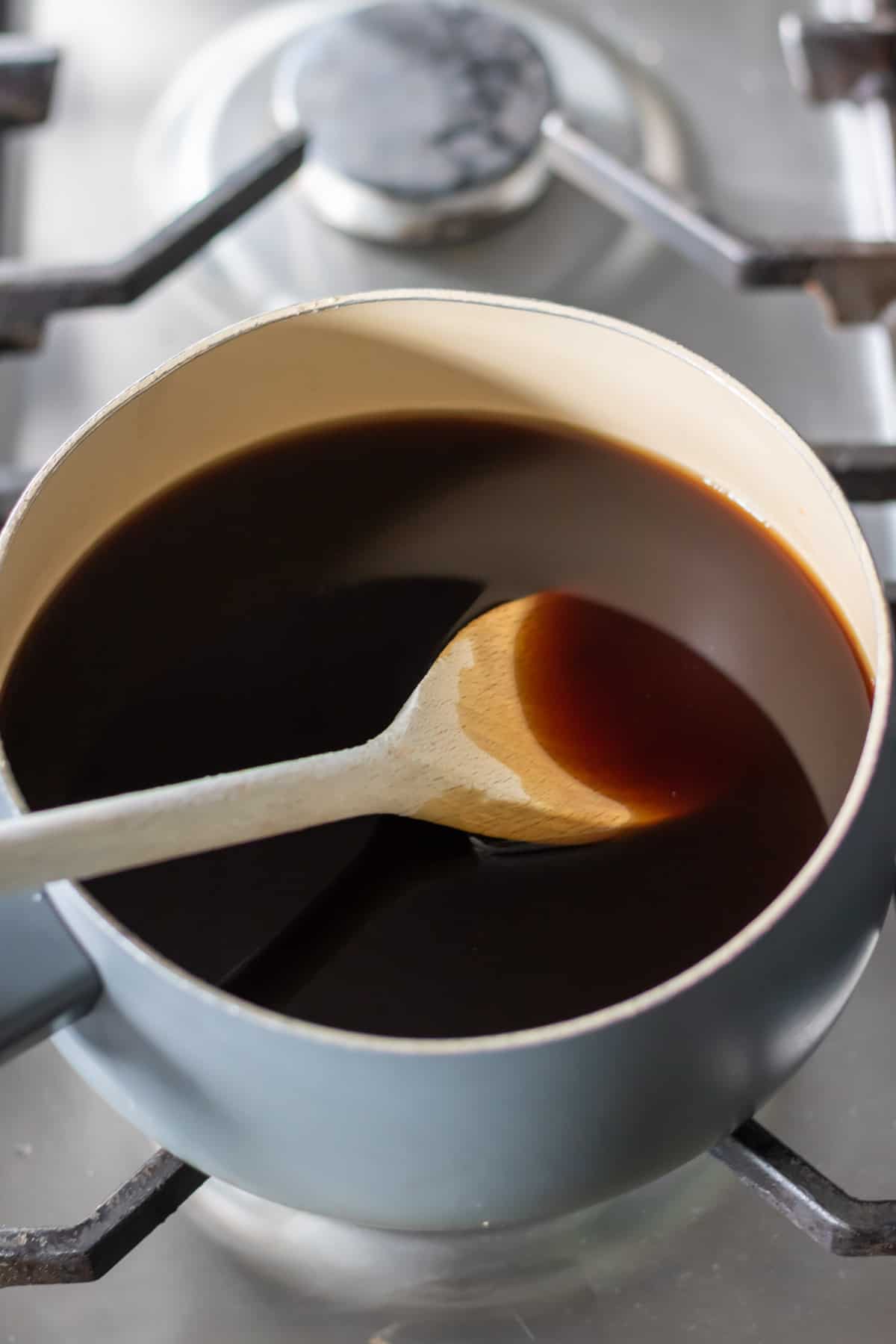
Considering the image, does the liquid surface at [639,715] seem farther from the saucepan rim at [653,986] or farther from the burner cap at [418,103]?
the burner cap at [418,103]

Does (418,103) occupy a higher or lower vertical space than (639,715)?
higher

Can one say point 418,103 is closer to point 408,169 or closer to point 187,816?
point 408,169

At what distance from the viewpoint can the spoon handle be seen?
1.15 feet

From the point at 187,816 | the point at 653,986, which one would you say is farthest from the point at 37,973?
the point at 653,986

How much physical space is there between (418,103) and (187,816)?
0.42 metres

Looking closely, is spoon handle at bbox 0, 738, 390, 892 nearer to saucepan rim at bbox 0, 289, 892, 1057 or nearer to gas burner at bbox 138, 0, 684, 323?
saucepan rim at bbox 0, 289, 892, 1057

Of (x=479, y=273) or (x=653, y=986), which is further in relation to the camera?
(x=479, y=273)

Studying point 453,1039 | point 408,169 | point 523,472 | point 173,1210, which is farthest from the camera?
point 408,169

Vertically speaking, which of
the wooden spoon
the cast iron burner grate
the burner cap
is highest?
the burner cap

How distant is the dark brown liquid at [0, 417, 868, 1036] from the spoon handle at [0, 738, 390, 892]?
5 centimetres

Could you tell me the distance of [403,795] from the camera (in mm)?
450

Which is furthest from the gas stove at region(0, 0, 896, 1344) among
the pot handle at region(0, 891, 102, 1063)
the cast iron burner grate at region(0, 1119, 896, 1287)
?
the pot handle at region(0, 891, 102, 1063)

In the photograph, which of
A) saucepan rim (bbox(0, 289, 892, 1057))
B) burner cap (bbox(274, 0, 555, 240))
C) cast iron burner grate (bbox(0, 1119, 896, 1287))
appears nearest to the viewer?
saucepan rim (bbox(0, 289, 892, 1057))

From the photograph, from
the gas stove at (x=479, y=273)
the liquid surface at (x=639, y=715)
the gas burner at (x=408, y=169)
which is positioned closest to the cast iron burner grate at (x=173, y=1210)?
the gas stove at (x=479, y=273)
